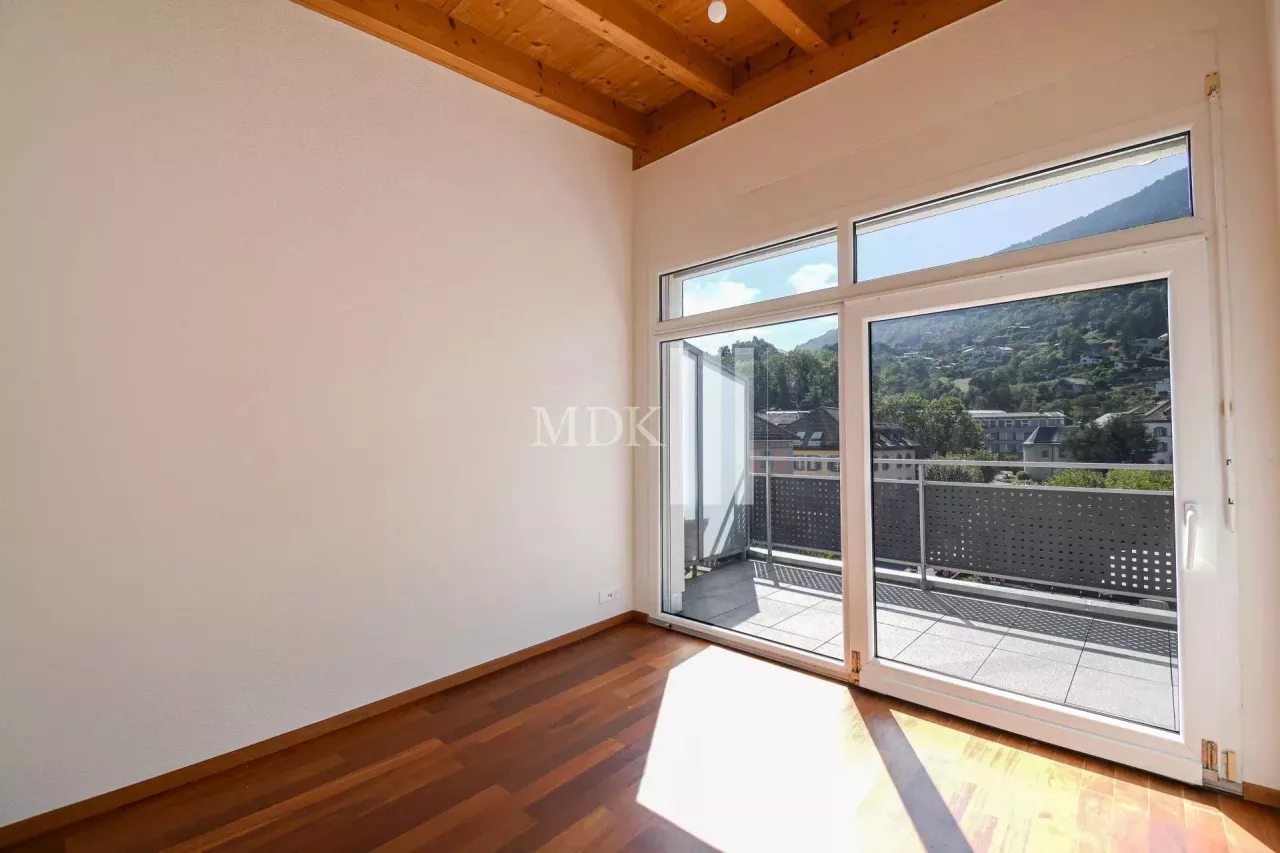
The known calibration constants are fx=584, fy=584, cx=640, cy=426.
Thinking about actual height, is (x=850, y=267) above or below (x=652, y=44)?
below

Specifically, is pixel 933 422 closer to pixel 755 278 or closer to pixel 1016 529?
pixel 1016 529

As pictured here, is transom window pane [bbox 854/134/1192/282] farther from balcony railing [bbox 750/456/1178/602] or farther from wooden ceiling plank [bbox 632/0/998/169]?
balcony railing [bbox 750/456/1178/602]

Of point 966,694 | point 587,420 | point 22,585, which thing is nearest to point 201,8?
point 22,585

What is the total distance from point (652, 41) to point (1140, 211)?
2386mm

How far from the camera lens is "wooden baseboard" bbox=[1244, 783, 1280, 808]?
200 centimetres

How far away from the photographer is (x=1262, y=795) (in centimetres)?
202

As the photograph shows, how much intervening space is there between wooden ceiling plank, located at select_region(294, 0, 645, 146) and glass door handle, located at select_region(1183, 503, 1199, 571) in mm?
3612

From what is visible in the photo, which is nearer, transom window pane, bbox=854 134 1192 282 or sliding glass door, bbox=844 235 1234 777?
sliding glass door, bbox=844 235 1234 777

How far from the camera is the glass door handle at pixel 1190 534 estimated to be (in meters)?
2.11

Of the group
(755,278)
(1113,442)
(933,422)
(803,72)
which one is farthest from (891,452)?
(803,72)

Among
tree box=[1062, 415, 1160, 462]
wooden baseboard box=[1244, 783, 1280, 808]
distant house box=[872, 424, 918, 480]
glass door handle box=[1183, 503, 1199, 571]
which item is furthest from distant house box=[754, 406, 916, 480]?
wooden baseboard box=[1244, 783, 1280, 808]

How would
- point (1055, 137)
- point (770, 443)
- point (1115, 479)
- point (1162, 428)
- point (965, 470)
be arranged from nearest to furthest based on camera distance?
point (1162, 428) < point (1115, 479) < point (1055, 137) < point (965, 470) < point (770, 443)

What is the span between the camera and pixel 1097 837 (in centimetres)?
187

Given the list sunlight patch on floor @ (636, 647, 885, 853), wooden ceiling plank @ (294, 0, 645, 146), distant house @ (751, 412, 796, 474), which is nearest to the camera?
sunlight patch on floor @ (636, 647, 885, 853)
